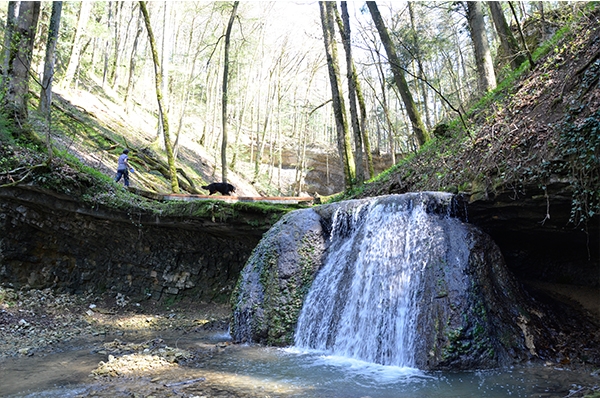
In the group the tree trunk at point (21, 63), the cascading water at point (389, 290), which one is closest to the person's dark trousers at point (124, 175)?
the tree trunk at point (21, 63)

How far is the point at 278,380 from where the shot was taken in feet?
15.4

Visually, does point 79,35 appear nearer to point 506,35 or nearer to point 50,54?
point 50,54

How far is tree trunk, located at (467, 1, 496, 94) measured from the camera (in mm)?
10906

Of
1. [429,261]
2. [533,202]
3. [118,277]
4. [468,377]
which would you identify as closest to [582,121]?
[533,202]

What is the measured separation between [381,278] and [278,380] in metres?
2.66

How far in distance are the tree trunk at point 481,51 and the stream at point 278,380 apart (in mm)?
8208

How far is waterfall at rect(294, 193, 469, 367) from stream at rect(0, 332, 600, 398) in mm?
464

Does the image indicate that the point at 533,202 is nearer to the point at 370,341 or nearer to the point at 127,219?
the point at 370,341

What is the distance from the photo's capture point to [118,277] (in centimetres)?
1101

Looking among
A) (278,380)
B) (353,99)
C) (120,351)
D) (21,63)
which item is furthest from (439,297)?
(21,63)

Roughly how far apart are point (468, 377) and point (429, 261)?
1.87 meters

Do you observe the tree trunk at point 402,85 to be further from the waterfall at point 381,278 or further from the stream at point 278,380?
the stream at point 278,380

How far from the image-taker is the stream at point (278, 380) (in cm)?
417

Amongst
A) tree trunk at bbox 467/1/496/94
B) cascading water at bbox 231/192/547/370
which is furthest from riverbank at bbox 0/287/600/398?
tree trunk at bbox 467/1/496/94
